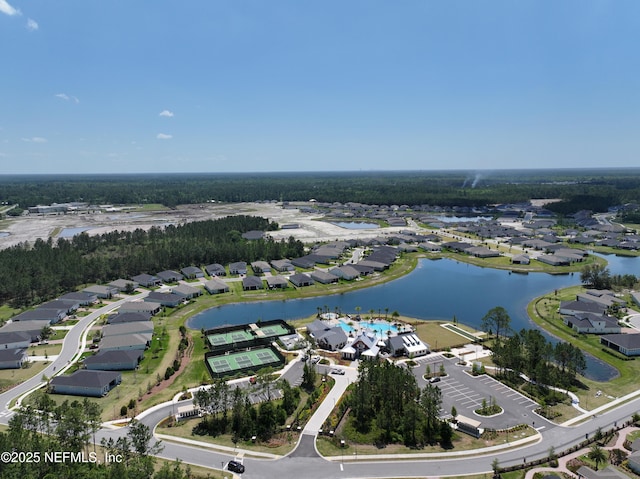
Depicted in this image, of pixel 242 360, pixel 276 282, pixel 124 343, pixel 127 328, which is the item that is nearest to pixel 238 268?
pixel 276 282

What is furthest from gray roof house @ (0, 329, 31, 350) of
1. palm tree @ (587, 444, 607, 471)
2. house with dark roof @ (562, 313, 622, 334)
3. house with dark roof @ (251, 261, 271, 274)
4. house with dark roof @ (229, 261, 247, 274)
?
house with dark roof @ (562, 313, 622, 334)

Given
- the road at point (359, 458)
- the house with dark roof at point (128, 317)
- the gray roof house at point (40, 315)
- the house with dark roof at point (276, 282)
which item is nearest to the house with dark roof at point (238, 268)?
the house with dark roof at point (276, 282)

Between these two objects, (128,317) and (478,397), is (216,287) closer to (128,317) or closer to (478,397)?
(128,317)

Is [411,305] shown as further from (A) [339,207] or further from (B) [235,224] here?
(A) [339,207]

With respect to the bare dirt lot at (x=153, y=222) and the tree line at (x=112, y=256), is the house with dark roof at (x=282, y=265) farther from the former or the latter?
the bare dirt lot at (x=153, y=222)

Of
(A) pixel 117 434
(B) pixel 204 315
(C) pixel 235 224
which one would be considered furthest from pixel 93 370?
(C) pixel 235 224
